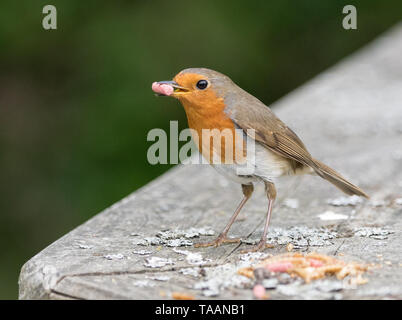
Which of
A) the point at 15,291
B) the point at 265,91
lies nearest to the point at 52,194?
the point at 15,291

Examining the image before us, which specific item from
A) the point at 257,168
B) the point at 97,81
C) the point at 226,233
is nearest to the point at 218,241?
the point at 226,233

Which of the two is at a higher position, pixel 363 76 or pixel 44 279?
pixel 363 76

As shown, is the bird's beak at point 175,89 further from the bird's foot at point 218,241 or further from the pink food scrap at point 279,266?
the pink food scrap at point 279,266
